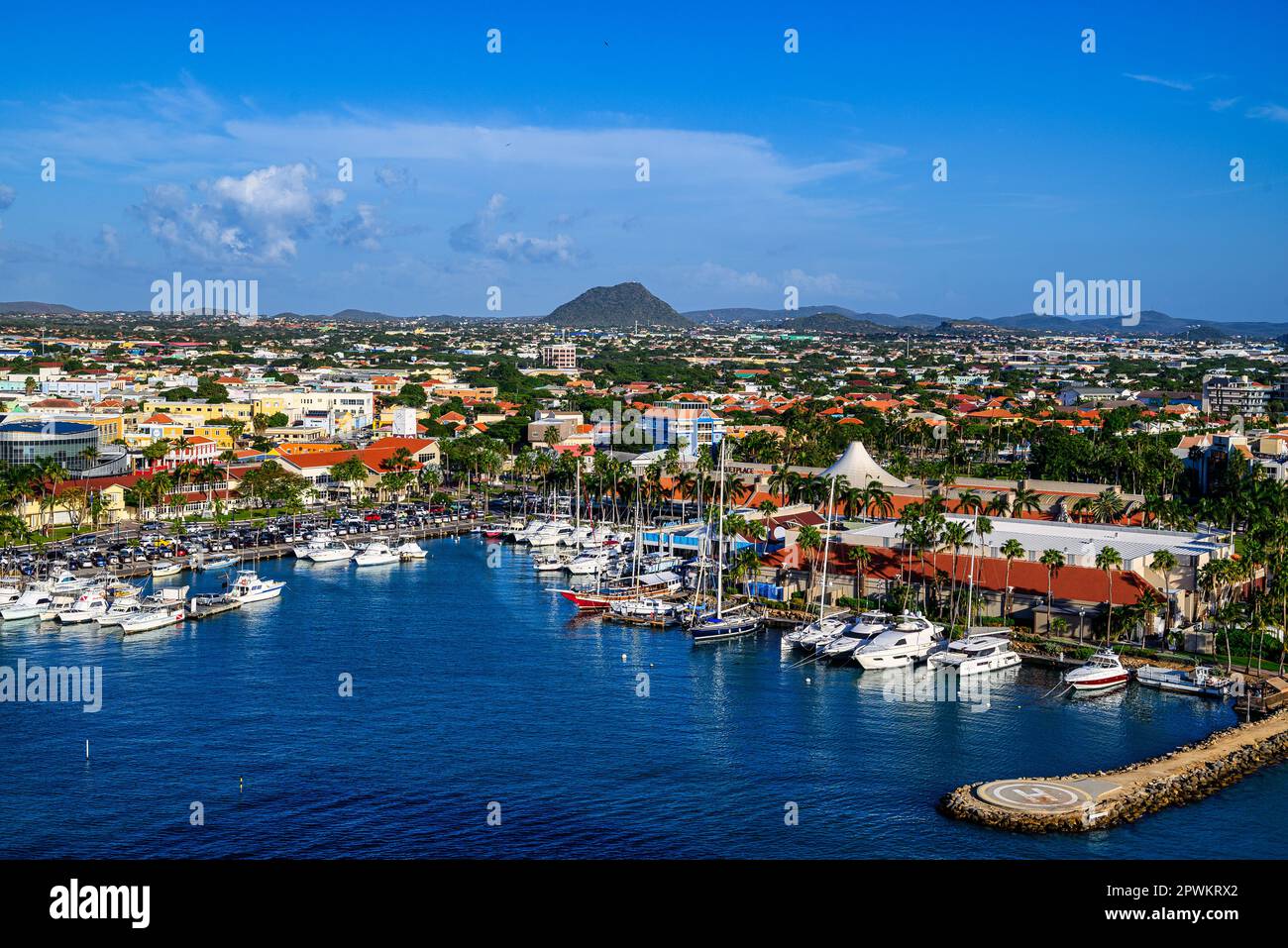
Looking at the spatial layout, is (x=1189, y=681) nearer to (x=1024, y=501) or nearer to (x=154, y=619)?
(x=1024, y=501)

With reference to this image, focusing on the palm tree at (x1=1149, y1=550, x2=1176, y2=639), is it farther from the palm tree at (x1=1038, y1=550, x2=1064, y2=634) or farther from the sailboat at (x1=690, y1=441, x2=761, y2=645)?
the sailboat at (x1=690, y1=441, x2=761, y2=645)

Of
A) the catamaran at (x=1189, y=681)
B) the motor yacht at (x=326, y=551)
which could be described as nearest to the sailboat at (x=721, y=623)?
the catamaran at (x=1189, y=681)

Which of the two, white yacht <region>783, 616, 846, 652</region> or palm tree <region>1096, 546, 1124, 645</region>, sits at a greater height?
palm tree <region>1096, 546, 1124, 645</region>

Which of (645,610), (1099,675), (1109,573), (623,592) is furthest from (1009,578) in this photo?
(623,592)

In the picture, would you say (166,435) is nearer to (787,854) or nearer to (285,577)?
(285,577)

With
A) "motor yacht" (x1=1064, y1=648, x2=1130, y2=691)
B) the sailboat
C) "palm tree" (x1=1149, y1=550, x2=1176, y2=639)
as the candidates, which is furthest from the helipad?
the sailboat
